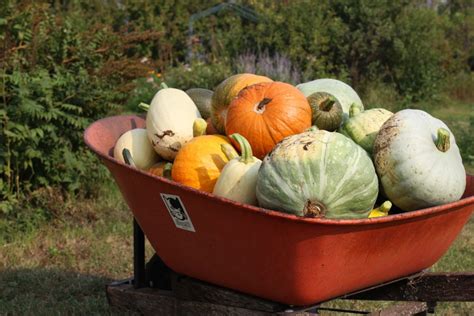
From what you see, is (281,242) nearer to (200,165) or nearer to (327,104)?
(200,165)

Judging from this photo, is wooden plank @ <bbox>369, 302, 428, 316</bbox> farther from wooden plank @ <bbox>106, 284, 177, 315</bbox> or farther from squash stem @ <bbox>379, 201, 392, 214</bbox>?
wooden plank @ <bbox>106, 284, 177, 315</bbox>

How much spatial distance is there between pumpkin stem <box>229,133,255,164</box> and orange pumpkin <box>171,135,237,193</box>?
14cm

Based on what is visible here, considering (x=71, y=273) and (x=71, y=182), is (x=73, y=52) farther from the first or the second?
(x=71, y=273)

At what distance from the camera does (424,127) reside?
227 centimetres

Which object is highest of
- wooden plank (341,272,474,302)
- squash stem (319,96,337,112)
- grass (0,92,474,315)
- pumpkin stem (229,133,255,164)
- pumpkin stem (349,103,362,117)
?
squash stem (319,96,337,112)

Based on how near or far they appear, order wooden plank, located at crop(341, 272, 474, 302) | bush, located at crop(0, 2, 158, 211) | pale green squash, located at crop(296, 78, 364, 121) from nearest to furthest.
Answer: wooden plank, located at crop(341, 272, 474, 302)
pale green squash, located at crop(296, 78, 364, 121)
bush, located at crop(0, 2, 158, 211)

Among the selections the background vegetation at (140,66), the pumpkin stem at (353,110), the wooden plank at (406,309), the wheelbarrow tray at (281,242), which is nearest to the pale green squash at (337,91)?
the pumpkin stem at (353,110)

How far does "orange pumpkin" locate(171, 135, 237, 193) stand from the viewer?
2381mm

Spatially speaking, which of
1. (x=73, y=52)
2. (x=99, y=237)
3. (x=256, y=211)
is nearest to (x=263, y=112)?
(x=256, y=211)

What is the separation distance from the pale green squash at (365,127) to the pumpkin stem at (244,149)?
1.31 ft

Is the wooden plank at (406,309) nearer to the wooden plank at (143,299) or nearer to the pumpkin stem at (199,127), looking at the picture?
the wooden plank at (143,299)

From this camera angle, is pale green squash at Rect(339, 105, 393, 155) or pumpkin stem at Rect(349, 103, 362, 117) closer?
pale green squash at Rect(339, 105, 393, 155)

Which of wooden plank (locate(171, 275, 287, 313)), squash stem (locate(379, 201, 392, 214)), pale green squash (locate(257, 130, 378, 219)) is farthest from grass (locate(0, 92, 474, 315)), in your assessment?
pale green squash (locate(257, 130, 378, 219))

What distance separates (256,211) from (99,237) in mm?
2971
